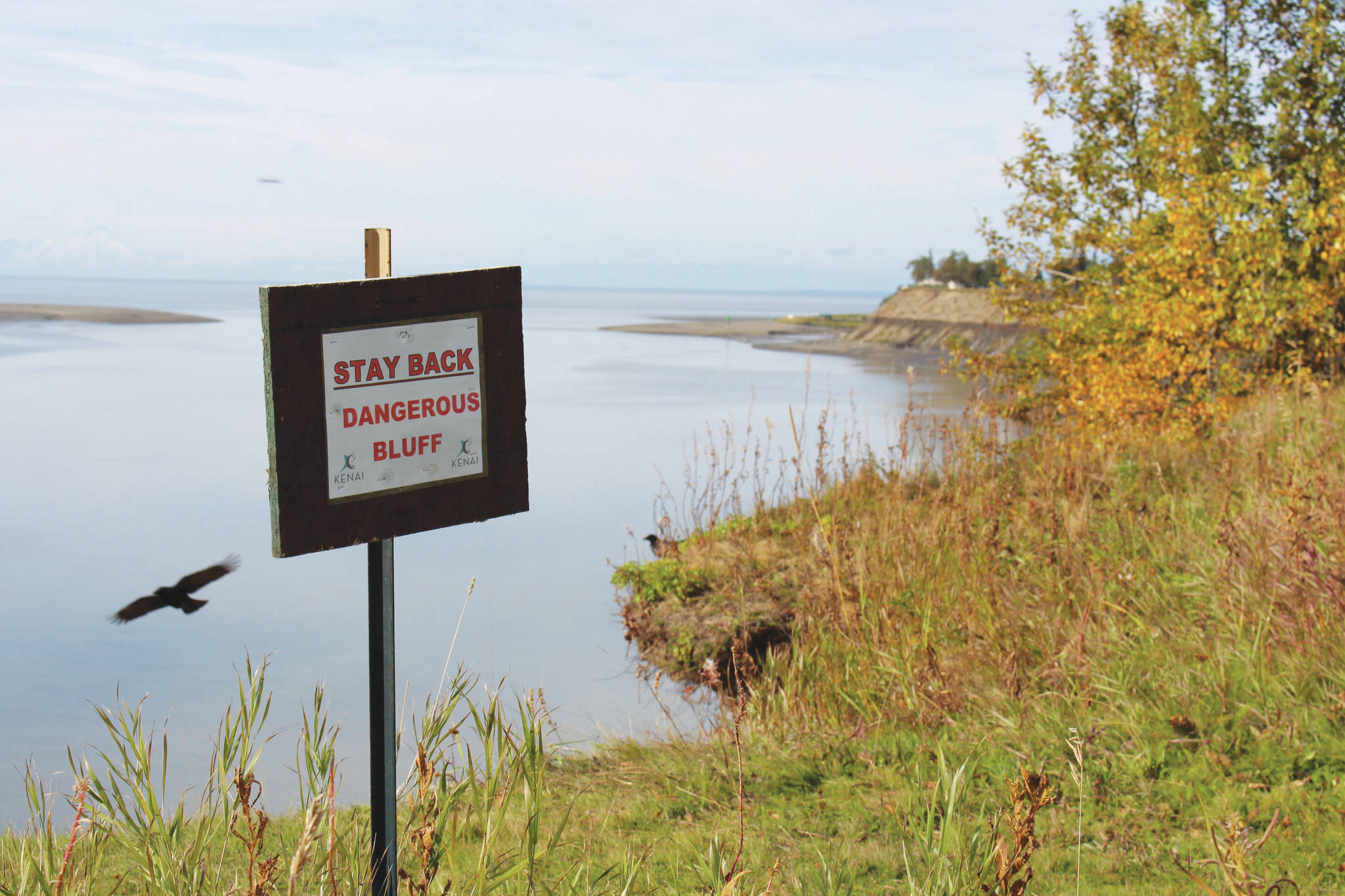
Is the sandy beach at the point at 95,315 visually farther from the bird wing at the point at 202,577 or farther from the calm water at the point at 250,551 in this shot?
the bird wing at the point at 202,577

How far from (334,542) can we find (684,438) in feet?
39.2

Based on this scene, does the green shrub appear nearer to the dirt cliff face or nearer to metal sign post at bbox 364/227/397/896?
metal sign post at bbox 364/227/397/896

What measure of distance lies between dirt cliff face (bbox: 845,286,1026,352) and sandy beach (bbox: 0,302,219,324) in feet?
91.3

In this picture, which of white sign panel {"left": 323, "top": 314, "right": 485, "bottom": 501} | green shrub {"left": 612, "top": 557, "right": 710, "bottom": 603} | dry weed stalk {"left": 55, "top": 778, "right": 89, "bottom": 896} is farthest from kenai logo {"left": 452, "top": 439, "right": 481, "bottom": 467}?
green shrub {"left": 612, "top": 557, "right": 710, "bottom": 603}

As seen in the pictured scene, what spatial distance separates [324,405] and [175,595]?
2045 mm

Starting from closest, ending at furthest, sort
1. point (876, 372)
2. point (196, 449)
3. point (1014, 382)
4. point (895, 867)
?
1. point (895, 867)
2. point (1014, 382)
3. point (196, 449)
4. point (876, 372)

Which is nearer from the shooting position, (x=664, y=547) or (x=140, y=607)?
(x=140, y=607)

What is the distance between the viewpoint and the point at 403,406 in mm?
2387

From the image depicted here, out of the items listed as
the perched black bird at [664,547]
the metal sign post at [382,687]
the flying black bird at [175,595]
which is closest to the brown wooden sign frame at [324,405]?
the metal sign post at [382,687]

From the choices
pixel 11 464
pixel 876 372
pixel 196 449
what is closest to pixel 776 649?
pixel 196 449

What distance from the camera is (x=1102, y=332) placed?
1026cm

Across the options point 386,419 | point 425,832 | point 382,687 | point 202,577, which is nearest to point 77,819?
point 425,832

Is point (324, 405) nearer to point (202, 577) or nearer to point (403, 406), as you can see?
point (403, 406)

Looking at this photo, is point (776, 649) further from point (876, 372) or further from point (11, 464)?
point (876, 372)
